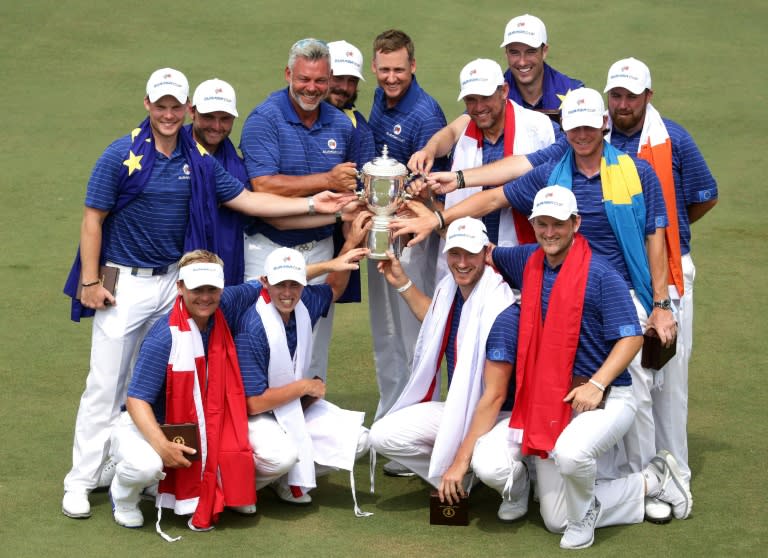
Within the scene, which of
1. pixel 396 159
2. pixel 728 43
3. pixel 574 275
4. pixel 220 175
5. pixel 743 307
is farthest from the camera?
pixel 728 43

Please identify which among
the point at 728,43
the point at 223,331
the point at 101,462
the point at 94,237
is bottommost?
the point at 101,462

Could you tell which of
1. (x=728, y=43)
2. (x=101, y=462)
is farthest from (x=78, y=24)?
(x=101, y=462)

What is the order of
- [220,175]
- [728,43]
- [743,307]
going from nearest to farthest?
[220,175] < [743,307] < [728,43]

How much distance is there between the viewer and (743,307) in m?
11.1

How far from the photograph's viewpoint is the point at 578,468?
7.16 metres

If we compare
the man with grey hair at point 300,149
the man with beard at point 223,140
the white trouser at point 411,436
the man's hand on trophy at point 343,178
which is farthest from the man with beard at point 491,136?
the white trouser at point 411,436

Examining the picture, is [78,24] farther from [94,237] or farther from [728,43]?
[94,237]

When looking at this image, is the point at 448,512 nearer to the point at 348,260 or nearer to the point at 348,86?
the point at 348,260

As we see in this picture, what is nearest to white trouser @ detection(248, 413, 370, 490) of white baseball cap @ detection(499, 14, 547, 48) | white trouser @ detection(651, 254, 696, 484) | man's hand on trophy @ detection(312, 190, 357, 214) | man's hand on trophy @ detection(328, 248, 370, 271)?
man's hand on trophy @ detection(328, 248, 370, 271)

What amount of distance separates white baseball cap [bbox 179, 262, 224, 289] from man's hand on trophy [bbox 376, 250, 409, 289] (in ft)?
3.67

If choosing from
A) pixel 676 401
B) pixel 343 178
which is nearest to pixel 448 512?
pixel 676 401

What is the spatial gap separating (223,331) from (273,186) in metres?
1.10

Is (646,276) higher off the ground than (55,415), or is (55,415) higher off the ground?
(646,276)

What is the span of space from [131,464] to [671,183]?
3.27 m
